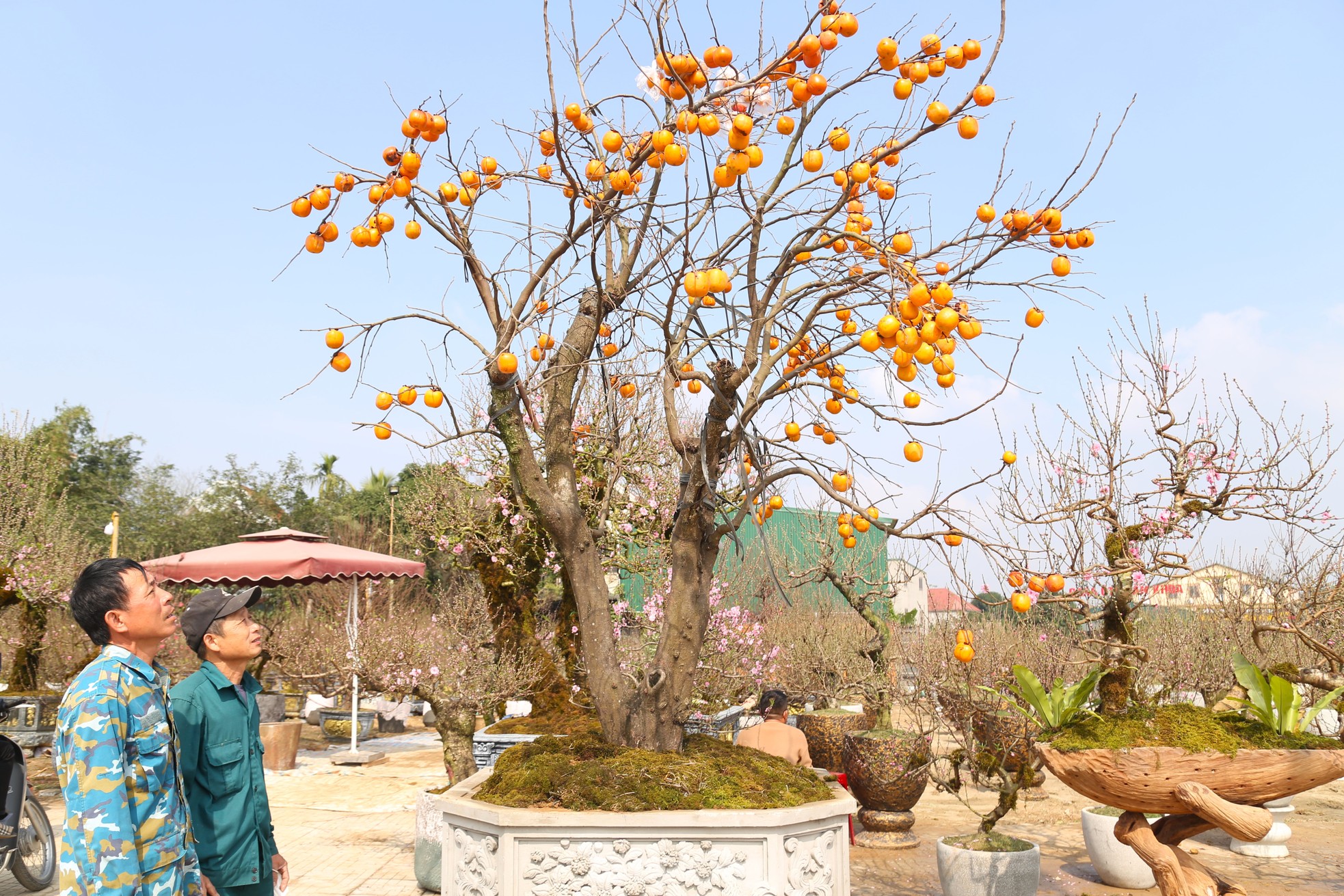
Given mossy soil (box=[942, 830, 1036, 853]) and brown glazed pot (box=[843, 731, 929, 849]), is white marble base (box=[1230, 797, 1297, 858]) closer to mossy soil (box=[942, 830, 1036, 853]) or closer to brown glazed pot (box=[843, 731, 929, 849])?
brown glazed pot (box=[843, 731, 929, 849])

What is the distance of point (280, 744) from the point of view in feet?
32.0

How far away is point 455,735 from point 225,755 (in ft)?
10.0

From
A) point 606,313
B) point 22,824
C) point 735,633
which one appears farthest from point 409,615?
point 606,313

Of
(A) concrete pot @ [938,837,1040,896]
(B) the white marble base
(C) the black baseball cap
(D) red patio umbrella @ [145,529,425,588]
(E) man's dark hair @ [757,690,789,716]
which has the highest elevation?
(D) red patio umbrella @ [145,529,425,588]

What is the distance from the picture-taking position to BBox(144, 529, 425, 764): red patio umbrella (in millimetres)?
8344

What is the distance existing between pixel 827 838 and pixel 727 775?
0.46 metres

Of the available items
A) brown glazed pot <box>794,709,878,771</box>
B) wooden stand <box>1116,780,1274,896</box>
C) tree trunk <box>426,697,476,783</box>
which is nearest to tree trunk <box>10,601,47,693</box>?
tree trunk <box>426,697,476,783</box>

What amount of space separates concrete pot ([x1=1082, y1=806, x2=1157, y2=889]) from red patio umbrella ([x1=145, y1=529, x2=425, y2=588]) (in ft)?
22.1

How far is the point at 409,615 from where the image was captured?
1360 cm

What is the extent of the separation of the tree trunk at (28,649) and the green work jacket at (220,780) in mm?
10191

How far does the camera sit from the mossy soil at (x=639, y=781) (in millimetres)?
3414

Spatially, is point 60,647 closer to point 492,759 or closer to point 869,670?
point 492,759

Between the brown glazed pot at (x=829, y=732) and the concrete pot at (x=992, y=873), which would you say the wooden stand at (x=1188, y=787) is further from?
the brown glazed pot at (x=829, y=732)

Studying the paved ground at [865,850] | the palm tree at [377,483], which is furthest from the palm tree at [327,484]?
the paved ground at [865,850]
